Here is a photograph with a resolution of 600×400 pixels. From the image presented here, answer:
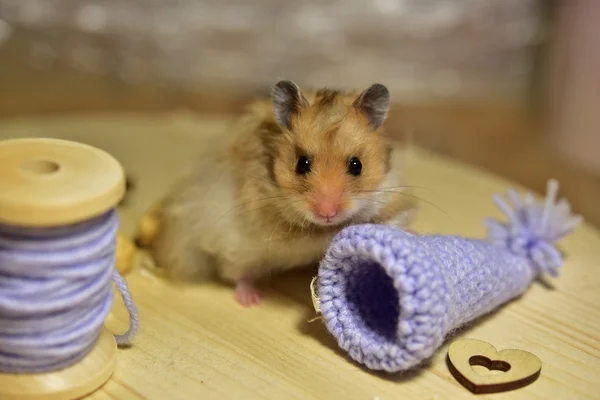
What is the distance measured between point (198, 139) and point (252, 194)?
34.3 inches

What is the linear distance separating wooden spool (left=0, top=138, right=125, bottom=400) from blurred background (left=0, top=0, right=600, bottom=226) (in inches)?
75.8

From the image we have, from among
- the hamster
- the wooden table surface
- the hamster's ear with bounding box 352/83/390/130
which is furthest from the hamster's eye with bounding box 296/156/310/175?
the wooden table surface

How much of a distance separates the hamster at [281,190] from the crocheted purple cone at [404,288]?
113 millimetres

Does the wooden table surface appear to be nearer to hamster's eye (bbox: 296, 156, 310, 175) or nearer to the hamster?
the hamster

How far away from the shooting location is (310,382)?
4.40 ft

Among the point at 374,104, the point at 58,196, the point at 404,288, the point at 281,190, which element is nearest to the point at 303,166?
the point at 281,190

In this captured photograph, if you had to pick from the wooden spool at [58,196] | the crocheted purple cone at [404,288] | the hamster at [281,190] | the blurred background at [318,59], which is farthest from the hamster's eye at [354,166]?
the blurred background at [318,59]

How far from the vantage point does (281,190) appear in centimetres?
150

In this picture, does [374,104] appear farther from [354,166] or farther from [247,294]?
[247,294]

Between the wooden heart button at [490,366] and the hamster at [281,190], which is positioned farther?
the hamster at [281,190]

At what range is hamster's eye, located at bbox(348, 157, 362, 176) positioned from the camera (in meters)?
1.45

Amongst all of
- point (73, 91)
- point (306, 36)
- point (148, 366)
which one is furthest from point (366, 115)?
point (73, 91)

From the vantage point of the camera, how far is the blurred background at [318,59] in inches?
123

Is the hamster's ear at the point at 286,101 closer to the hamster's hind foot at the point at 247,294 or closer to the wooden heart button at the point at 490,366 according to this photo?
the hamster's hind foot at the point at 247,294
